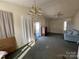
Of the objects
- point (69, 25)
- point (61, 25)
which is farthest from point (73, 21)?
point (61, 25)

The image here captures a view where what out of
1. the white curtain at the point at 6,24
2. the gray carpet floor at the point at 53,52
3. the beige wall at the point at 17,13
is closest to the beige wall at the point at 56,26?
the gray carpet floor at the point at 53,52

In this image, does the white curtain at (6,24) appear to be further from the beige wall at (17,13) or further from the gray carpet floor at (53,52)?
the gray carpet floor at (53,52)

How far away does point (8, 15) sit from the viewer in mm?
4215

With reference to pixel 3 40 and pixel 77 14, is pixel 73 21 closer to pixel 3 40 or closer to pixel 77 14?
pixel 77 14

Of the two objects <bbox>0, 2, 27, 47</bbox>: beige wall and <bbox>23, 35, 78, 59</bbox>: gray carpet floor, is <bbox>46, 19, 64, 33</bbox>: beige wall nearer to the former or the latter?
<bbox>23, 35, 78, 59</bbox>: gray carpet floor

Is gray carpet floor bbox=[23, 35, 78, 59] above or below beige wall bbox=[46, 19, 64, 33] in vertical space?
below

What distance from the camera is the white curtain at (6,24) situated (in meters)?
3.89

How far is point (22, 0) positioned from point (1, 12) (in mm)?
1254

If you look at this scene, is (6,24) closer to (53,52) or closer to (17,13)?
(17,13)

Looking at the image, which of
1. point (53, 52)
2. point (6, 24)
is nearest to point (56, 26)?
point (53, 52)

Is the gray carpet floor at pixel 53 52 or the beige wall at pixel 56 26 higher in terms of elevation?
the beige wall at pixel 56 26

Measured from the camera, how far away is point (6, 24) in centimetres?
408

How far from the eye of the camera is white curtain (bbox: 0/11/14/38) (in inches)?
153

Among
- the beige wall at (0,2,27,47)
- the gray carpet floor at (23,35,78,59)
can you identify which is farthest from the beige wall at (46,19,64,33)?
the beige wall at (0,2,27,47)
